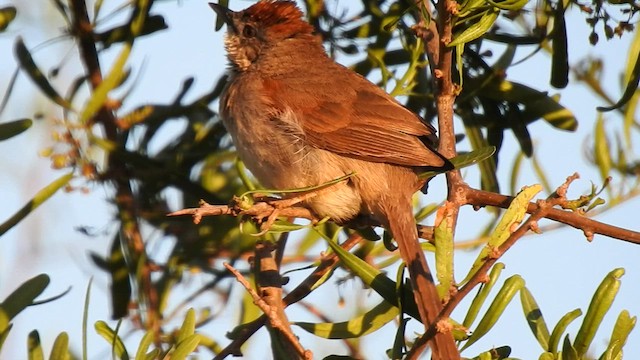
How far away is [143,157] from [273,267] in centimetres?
84

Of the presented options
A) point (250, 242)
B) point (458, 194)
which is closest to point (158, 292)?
point (250, 242)

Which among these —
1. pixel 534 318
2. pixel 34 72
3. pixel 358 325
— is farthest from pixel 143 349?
pixel 34 72

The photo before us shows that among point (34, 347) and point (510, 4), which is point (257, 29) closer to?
point (510, 4)

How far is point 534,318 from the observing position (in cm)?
332

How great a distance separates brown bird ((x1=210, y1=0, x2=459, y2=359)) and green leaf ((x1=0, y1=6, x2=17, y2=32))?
2.91ft

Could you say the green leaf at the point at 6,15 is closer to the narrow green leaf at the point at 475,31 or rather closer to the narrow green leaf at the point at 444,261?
the narrow green leaf at the point at 475,31

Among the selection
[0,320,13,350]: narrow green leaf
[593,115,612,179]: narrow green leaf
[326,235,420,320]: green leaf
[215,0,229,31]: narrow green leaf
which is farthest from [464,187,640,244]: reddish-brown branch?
[0,320,13,350]: narrow green leaf

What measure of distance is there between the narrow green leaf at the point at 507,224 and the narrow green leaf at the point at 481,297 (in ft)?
0.28

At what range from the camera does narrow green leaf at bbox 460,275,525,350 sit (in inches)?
121

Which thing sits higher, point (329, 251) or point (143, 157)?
point (143, 157)

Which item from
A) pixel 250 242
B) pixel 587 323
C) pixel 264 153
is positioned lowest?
pixel 587 323

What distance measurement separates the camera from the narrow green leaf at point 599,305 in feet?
9.95

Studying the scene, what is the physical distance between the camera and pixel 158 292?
4582 millimetres

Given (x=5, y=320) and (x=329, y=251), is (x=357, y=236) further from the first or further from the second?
(x=5, y=320)
